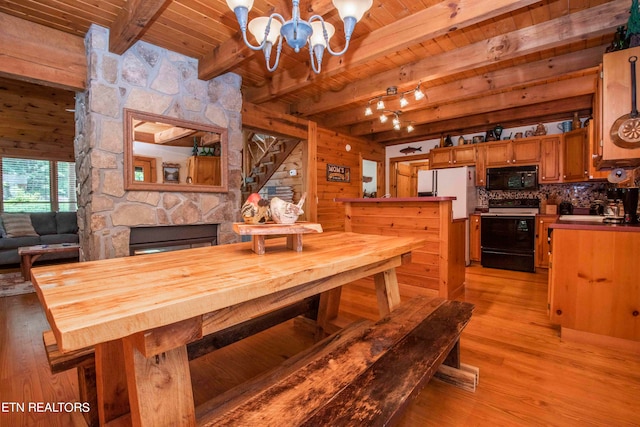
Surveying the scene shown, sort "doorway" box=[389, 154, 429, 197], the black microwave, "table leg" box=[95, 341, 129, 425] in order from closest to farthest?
"table leg" box=[95, 341, 129, 425]
the black microwave
"doorway" box=[389, 154, 429, 197]

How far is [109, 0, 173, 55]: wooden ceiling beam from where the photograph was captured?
81.5 inches

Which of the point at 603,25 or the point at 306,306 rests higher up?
the point at 603,25

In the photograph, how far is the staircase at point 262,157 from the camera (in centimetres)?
555

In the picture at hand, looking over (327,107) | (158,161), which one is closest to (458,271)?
(327,107)

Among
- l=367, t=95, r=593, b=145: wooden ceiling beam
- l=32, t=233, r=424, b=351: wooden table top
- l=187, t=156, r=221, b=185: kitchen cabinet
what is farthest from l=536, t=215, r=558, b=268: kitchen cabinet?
l=187, t=156, r=221, b=185: kitchen cabinet

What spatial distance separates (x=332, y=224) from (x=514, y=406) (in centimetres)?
421

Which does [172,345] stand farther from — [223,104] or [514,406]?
[223,104]

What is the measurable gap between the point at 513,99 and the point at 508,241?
6.86 feet

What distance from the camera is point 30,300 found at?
10.8ft

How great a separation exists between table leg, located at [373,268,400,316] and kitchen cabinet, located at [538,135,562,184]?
13.8 feet

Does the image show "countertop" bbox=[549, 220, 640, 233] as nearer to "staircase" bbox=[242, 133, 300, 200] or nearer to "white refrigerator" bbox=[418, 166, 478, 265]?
"white refrigerator" bbox=[418, 166, 478, 265]

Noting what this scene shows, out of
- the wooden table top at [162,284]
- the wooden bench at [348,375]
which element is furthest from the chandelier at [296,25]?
the wooden bench at [348,375]

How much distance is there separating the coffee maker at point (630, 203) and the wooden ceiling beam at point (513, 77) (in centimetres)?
152

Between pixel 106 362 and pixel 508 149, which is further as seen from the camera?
pixel 508 149
